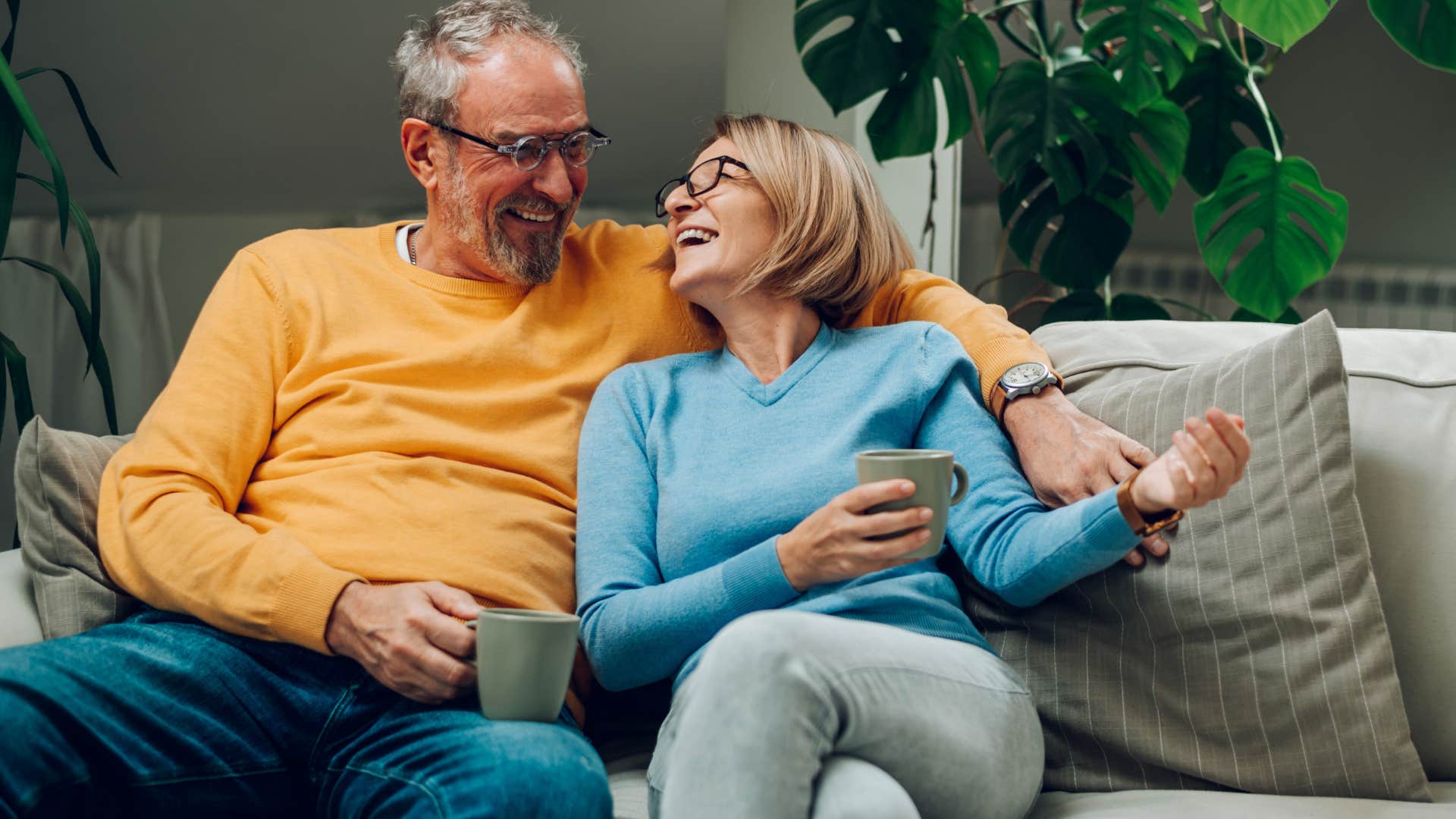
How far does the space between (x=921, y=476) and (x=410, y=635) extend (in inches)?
21.0

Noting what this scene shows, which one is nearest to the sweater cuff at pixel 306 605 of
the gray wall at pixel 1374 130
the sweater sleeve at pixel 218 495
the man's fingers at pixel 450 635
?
the sweater sleeve at pixel 218 495

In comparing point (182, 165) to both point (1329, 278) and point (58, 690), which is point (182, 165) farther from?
point (1329, 278)

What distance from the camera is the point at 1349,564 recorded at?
1.19 metres

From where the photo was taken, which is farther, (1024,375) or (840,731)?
(1024,375)

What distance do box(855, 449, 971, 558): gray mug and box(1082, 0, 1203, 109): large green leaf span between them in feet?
4.28

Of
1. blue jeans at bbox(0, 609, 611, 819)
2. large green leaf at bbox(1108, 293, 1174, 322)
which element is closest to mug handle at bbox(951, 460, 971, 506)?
blue jeans at bbox(0, 609, 611, 819)

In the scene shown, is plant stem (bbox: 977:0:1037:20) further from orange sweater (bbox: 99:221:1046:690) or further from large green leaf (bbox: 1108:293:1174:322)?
orange sweater (bbox: 99:221:1046:690)

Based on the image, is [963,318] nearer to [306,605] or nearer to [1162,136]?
[306,605]

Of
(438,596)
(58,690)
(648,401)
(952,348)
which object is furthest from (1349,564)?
(58,690)

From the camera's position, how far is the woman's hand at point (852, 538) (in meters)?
1.02

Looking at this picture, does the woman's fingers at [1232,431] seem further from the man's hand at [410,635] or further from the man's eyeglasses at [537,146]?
the man's eyeglasses at [537,146]

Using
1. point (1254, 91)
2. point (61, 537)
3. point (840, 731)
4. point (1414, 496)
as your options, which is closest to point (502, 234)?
point (61, 537)

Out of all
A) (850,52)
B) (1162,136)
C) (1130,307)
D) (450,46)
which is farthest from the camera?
(1130,307)

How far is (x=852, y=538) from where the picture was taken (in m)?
1.06
